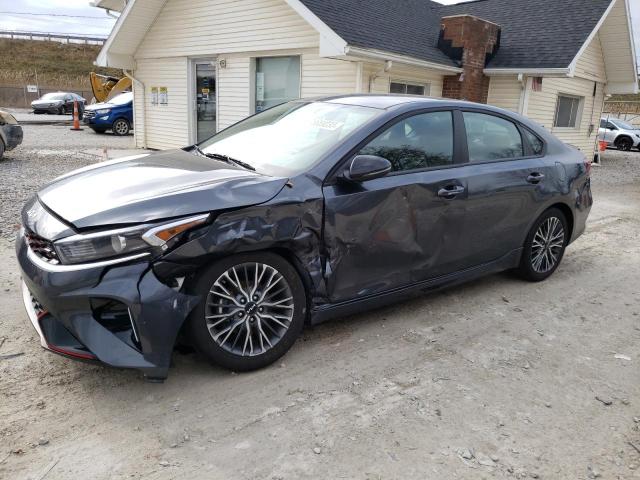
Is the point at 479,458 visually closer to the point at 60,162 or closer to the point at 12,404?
the point at 12,404

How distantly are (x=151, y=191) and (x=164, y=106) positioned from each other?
12.3m

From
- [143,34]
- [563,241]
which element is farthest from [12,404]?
[143,34]

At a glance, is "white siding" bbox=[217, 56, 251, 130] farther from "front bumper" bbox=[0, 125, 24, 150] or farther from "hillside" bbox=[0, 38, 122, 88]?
"hillside" bbox=[0, 38, 122, 88]

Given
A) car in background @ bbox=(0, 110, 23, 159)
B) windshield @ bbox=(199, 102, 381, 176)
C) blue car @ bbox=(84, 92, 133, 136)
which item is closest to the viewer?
windshield @ bbox=(199, 102, 381, 176)

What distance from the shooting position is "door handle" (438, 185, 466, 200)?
12.5 feet

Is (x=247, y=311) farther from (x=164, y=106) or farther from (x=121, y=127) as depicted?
(x=121, y=127)

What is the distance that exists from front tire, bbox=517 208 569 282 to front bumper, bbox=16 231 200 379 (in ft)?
10.7

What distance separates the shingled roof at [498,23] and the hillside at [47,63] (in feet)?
133

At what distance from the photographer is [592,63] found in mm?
15367

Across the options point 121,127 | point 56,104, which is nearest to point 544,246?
point 121,127

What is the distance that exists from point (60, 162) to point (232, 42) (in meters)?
4.64

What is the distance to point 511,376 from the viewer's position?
3.30 m

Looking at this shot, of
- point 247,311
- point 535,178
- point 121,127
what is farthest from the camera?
point 121,127

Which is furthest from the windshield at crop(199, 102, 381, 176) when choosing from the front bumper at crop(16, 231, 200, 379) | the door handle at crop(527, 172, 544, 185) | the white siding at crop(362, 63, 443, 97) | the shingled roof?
the white siding at crop(362, 63, 443, 97)
